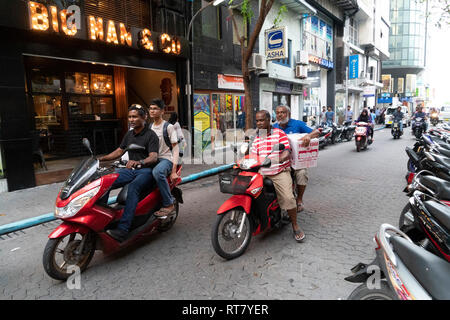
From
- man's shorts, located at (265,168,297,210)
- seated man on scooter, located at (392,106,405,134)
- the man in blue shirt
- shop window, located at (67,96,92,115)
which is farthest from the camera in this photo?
seated man on scooter, located at (392,106,405,134)

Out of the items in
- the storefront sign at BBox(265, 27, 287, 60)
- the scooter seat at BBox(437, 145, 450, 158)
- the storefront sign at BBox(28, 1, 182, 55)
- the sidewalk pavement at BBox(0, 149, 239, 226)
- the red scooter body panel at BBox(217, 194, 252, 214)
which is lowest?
the sidewalk pavement at BBox(0, 149, 239, 226)

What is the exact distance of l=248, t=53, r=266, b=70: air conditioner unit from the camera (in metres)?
14.9

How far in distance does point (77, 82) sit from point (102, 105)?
4.41ft

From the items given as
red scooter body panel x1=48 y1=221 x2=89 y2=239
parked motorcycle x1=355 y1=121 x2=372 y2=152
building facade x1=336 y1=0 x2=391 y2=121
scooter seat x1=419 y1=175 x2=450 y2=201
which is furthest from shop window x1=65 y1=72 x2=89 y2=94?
building facade x1=336 y1=0 x2=391 y2=121

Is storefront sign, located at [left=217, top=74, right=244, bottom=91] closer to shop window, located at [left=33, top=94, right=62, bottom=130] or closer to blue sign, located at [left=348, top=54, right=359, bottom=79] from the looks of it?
shop window, located at [left=33, top=94, right=62, bottom=130]

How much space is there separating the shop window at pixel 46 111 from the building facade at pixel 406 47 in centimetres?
6781

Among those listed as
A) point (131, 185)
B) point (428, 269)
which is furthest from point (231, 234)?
point (428, 269)

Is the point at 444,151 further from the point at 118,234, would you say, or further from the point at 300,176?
the point at 118,234

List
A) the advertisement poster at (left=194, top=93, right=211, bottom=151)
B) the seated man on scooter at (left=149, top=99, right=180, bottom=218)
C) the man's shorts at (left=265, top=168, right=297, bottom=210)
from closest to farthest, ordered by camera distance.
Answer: the man's shorts at (left=265, top=168, right=297, bottom=210)
the seated man on scooter at (left=149, top=99, right=180, bottom=218)
the advertisement poster at (left=194, top=93, right=211, bottom=151)

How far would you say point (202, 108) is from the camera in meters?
12.8

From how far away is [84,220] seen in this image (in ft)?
10.8

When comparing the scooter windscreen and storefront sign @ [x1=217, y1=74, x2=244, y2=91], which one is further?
storefront sign @ [x1=217, y1=74, x2=244, y2=91]

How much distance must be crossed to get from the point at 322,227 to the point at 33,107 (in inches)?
417
